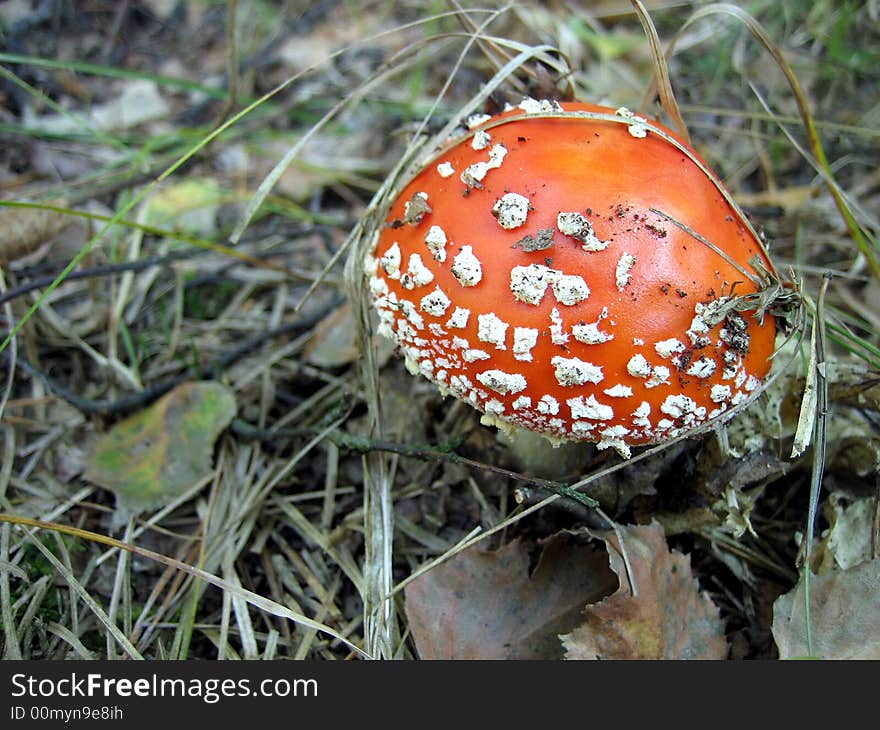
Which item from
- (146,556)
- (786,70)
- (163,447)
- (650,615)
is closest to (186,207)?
(163,447)

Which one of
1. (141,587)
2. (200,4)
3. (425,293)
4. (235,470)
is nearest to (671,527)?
A: (425,293)

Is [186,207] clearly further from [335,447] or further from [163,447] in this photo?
[335,447]

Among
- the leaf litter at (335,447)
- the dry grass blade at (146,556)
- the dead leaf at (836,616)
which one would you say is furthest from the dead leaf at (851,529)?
the dry grass blade at (146,556)

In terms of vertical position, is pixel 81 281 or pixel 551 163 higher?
pixel 551 163

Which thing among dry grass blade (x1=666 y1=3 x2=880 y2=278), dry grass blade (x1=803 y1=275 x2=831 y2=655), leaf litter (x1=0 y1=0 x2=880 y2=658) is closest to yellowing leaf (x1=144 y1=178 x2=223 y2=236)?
leaf litter (x1=0 y1=0 x2=880 y2=658)

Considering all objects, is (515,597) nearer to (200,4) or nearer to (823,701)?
(823,701)

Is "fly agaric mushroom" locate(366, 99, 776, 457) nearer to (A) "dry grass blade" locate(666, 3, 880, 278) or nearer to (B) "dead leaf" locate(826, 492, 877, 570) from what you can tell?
(A) "dry grass blade" locate(666, 3, 880, 278)
